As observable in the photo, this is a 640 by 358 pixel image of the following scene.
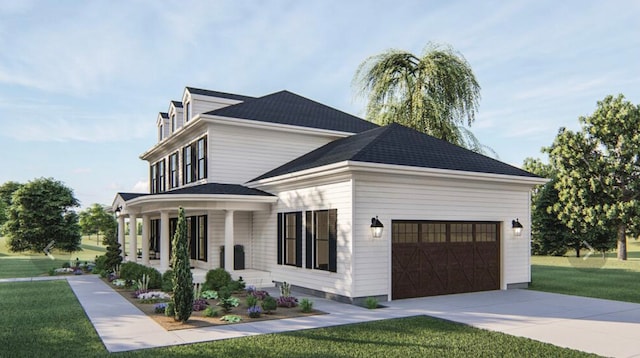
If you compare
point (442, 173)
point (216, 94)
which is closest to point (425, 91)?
point (216, 94)

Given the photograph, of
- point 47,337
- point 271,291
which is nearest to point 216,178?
point 271,291

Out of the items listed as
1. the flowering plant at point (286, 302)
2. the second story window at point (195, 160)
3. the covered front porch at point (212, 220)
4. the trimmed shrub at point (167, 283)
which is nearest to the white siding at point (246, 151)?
the second story window at point (195, 160)

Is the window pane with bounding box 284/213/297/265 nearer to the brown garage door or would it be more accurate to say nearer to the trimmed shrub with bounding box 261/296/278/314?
the brown garage door

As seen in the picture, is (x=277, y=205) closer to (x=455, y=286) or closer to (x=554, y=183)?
(x=455, y=286)

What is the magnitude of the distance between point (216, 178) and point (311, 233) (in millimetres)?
5249

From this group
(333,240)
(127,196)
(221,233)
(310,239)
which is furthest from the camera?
(127,196)

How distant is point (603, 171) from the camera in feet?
101

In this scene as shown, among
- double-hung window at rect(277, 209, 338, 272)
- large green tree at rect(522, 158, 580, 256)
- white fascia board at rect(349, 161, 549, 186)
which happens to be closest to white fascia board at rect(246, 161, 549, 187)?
white fascia board at rect(349, 161, 549, 186)

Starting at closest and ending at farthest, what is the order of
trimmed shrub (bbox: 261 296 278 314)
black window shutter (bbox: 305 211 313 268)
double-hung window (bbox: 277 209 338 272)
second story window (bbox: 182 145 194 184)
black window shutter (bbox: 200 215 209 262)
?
trimmed shrub (bbox: 261 296 278 314), double-hung window (bbox: 277 209 338 272), black window shutter (bbox: 305 211 313 268), black window shutter (bbox: 200 215 209 262), second story window (bbox: 182 145 194 184)

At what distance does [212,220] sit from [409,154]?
7534mm

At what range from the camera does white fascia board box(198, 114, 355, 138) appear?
55.9ft

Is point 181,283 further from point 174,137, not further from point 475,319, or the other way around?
point 174,137

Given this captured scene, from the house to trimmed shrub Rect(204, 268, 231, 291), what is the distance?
4.50 feet

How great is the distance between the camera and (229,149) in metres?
17.7
